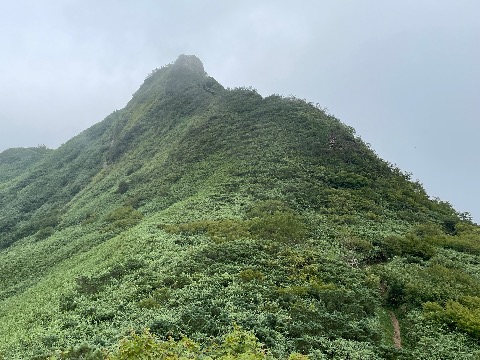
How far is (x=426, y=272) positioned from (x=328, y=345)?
10166 mm

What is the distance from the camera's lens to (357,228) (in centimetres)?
3169

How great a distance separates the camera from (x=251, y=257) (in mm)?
25656

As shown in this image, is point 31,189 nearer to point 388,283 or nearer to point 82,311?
point 82,311

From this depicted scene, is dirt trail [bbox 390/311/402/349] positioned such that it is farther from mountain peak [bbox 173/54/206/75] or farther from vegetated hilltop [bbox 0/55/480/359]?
mountain peak [bbox 173/54/206/75]

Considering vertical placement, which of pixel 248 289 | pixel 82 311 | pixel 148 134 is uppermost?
pixel 148 134

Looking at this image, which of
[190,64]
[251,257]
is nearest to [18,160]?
[190,64]

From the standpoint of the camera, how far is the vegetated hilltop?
725 inches

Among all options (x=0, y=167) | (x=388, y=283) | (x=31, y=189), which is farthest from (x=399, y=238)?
(x=0, y=167)

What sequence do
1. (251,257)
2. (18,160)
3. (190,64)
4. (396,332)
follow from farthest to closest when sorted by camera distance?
(18,160), (190,64), (251,257), (396,332)

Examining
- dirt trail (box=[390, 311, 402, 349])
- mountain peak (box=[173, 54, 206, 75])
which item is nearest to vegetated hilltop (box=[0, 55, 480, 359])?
dirt trail (box=[390, 311, 402, 349])

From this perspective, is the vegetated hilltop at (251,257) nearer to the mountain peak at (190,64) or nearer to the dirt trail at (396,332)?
the dirt trail at (396,332)

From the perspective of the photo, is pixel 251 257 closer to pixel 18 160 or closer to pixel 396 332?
pixel 396 332

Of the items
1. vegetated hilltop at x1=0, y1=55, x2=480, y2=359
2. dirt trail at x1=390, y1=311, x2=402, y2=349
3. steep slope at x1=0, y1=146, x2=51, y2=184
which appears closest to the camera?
vegetated hilltop at x1=0, y1=55, x2=480, y2=359

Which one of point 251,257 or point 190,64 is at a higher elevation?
point 190,64
